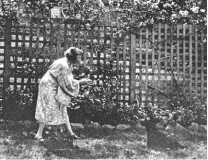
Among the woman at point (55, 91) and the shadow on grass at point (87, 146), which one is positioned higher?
the woman at point (55, 91)

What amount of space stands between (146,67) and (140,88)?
0.48m

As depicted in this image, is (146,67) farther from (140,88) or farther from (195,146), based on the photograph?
(195,146)

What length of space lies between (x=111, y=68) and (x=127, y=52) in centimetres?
55

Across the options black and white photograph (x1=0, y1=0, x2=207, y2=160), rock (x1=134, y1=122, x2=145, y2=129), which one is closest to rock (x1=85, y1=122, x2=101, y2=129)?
black and white photograph (x1=0, y1=0, x2=207, y2=160)

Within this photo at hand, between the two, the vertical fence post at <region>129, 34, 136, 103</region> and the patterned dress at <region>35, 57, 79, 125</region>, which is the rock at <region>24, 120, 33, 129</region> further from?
the vertical fence post at <region>129, 34, 136, 103</region>

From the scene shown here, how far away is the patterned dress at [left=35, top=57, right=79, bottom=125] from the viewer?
5438mm

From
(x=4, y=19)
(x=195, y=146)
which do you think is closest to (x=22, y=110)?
(x=4, y=19)

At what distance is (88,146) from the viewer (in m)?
5.37

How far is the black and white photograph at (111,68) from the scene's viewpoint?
263 inches

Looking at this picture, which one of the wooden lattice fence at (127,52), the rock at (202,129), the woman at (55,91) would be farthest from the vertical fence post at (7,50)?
the rock at (202,129)

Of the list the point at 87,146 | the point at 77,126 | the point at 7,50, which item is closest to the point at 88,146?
the point at 87,146

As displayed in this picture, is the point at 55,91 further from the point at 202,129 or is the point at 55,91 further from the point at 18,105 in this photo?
the point at 202,129

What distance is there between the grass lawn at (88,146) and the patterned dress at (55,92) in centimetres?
40

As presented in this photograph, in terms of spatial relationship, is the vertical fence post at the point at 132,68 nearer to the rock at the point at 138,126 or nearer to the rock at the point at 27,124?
the rock at the point at 138,126
